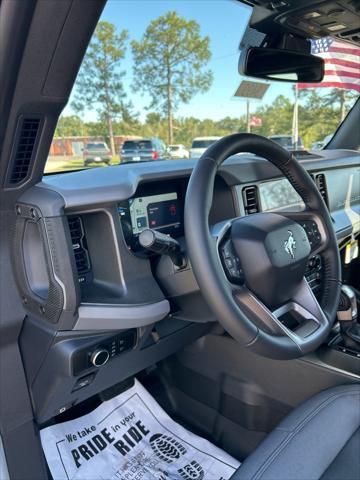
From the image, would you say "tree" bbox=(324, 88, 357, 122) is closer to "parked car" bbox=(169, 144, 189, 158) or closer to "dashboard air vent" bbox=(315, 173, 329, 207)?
"dashboard air vent" bbox=(315, 173, 329, 207)

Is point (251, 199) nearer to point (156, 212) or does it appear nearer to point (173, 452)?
point (156, 212)

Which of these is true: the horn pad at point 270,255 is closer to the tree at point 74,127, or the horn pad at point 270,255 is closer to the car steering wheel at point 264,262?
the car steering wheel at point 264,262

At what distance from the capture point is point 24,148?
3.73 ft

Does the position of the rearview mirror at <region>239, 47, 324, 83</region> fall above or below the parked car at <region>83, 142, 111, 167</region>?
above

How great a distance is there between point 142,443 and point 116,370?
1.52 feet

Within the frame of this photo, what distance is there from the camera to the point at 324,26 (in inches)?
66.1

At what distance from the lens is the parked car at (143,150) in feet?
6.73

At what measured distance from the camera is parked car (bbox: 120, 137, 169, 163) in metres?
2.05

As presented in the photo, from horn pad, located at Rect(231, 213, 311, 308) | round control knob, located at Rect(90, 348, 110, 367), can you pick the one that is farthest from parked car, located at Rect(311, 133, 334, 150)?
round control knob, located at Rect(90, 348, 110, 367)

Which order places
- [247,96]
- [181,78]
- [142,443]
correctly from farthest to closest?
[181,78], [247,96], [142,443]

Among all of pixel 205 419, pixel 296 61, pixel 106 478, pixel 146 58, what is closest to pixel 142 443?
pixel 106 478

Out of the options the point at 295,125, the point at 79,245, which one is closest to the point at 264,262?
the point at 79,245

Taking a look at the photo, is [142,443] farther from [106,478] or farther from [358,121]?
[358,121]

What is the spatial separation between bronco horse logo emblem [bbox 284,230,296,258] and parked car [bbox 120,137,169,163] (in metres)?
0.98
